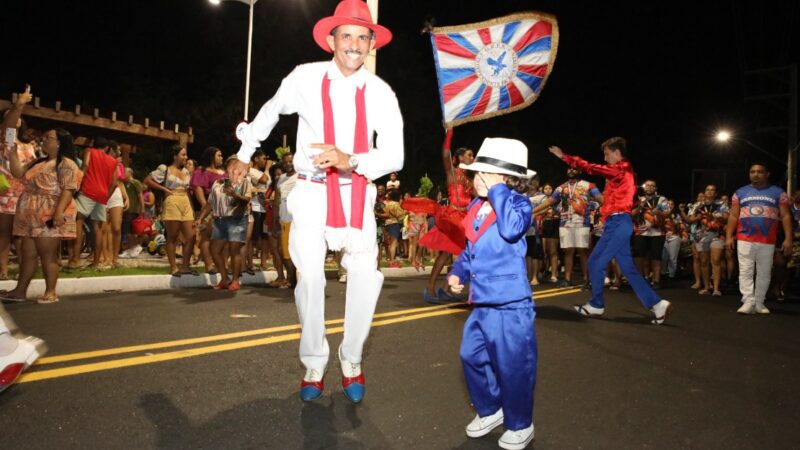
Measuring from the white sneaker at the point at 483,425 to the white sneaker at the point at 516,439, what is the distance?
4.5 inches

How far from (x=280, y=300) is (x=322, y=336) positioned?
13.4 feet

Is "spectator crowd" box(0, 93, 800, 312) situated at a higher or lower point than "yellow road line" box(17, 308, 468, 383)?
higher

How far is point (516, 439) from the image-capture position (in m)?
2.95

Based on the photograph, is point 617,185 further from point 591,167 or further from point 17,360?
point 17,360

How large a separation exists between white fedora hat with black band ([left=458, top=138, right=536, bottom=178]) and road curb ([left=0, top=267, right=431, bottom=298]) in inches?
252

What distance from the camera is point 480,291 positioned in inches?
124

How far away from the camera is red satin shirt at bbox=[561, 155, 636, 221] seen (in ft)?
24.2

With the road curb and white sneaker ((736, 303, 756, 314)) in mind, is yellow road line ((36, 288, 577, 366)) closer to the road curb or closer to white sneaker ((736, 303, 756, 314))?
the road curb

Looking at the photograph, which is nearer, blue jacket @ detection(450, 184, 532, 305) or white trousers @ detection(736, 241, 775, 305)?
blue jacket @ detection(450, 184, 532, 305)

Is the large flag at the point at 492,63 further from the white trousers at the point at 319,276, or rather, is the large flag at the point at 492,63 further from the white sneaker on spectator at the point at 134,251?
the white sneaker on spectator at the point at 134,251

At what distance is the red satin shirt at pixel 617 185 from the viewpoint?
7371mm

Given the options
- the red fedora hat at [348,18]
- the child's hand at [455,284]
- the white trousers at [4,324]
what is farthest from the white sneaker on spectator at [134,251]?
the child's hand at [455,284]

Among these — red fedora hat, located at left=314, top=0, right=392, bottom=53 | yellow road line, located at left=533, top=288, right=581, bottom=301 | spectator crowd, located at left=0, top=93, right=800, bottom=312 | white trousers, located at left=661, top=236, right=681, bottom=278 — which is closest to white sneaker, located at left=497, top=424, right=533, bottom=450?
spectator crowd, located at left=0, top=93, right=800, bottom=312

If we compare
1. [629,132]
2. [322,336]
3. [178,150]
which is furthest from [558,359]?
[629,132]
